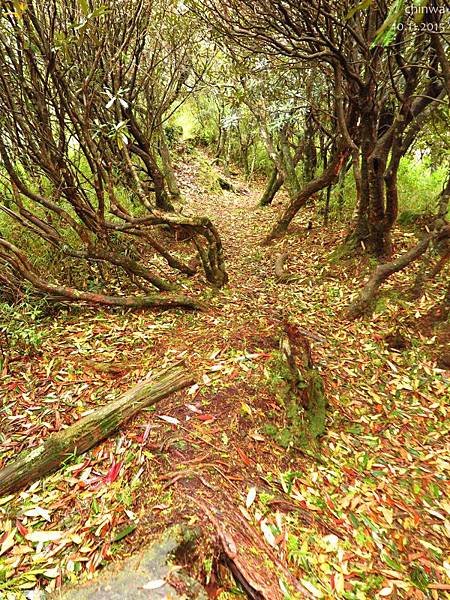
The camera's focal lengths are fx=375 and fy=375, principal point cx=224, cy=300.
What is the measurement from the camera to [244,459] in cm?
251

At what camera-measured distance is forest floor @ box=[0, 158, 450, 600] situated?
1.99 meters

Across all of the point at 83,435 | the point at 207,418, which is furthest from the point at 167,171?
the point at 83,435

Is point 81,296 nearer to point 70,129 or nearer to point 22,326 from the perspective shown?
point 22,326

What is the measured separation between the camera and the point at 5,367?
330 cm

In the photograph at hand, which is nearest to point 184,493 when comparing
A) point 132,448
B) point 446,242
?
point 132,448

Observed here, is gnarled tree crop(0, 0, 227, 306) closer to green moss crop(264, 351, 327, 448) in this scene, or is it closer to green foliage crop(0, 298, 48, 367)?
green foliage crop(0, 298, 48, 367)

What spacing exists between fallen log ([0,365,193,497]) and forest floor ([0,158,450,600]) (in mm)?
73

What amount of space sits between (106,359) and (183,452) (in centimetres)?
146

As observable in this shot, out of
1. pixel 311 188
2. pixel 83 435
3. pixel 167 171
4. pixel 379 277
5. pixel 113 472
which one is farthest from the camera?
pixel 167 171

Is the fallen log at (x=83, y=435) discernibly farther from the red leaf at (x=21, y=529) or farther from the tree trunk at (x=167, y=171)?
the tree trunk at (x=167, y=171)

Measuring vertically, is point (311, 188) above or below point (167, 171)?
below

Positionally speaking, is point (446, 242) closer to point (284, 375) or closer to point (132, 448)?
point (284, 375)

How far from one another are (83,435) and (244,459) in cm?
109

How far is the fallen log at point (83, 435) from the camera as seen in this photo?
2.28 metres
